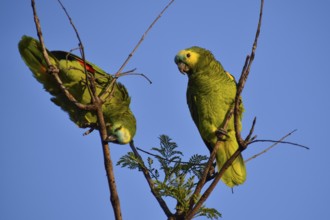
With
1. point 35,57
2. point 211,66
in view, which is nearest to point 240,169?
point 211,66

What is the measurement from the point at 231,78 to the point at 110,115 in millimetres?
1570

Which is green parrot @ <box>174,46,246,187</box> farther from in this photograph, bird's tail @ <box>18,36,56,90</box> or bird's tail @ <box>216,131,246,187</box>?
bird's tail @ <box>18,36,56,90</box>

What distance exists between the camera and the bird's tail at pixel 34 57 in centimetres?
353

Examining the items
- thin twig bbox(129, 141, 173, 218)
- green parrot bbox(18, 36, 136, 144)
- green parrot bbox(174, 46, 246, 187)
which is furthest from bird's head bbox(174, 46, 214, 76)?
thin twig bbox(129, 141, 173, 218)

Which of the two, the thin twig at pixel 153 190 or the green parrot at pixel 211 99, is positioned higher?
the green parrot at pixel 211 99

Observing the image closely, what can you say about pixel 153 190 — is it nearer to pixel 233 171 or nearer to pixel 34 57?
pixel 233 171

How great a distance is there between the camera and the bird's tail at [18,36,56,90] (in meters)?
3.53

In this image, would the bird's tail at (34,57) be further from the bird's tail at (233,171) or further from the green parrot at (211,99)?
the bird's tail at (233,171)

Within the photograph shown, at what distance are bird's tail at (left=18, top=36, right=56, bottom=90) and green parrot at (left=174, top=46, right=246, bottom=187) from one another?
1.64m

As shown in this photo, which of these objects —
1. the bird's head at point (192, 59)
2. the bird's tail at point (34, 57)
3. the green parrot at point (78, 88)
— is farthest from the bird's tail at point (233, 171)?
the bird's tail at point (34, 57)

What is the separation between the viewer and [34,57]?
3.71m

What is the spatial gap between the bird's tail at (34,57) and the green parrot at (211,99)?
164 centimetres

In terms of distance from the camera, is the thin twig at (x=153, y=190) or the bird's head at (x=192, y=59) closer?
the thin twig at (x=153, y=190)

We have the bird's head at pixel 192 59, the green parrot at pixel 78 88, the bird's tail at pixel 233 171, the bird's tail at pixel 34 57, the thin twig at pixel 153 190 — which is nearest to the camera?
the thin twig at pixel 153 190
